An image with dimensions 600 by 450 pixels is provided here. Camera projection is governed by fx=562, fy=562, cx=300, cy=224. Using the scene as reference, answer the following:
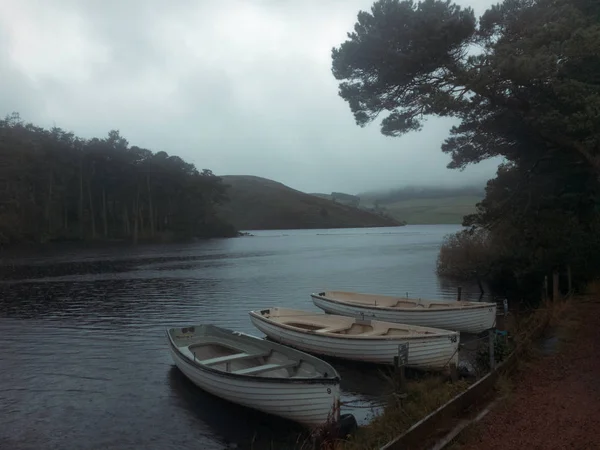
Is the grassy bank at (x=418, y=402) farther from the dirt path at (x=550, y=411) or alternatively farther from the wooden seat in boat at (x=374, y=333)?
the wooden seat in boat at (x=374, y=333)

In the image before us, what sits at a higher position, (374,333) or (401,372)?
(401,372)

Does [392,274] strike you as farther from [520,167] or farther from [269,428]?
[269,428]

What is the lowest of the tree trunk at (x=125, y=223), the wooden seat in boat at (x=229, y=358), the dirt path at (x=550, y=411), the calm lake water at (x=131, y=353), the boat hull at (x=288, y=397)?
the calm lake water at (x=131, y=353)

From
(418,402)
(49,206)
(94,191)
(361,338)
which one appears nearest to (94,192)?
(94,191)

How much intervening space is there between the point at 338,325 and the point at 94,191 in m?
97.1

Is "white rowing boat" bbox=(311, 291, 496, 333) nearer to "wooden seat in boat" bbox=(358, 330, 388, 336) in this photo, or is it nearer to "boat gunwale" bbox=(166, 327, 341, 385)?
"wooden seat in boat" bbox=(358, 330, 388, 336)

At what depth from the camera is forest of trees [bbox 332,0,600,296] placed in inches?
723

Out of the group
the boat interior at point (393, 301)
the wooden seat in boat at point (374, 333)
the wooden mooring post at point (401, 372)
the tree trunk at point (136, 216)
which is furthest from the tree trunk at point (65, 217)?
the wooden mooring post at point (401, 372)

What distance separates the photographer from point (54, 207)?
9650 cm

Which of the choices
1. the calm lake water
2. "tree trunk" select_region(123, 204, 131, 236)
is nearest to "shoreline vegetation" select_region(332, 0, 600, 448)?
the calm lake water

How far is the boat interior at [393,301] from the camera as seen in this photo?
2210 cm

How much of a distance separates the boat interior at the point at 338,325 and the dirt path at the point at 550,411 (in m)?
4.56

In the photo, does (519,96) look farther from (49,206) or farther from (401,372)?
(49,206)

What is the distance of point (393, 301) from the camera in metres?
23.7
